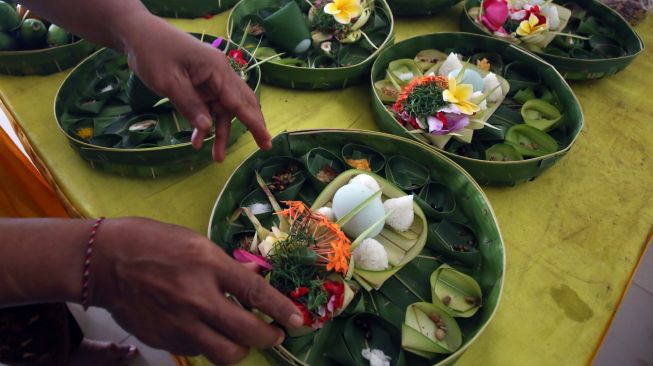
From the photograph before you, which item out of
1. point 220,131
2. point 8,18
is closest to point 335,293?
point 220,131

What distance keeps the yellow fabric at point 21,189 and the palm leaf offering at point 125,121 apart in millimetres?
141

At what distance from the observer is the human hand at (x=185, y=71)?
87 centimetres

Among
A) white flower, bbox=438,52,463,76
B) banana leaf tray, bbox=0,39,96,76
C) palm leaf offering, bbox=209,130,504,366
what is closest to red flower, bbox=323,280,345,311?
palm leaf offering, bbox=209,130,504,366

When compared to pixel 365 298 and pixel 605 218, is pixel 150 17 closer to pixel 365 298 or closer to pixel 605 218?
pixel 365 298

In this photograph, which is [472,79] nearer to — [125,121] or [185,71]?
[185,71]

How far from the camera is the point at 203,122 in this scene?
2.74ft

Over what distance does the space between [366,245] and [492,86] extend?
727mm

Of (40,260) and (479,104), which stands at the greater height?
(40,260)

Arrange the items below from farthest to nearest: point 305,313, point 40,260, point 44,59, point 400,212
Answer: point 44,59, point 400,212, point 305,313, point 40,260

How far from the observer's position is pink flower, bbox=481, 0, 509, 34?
1496 millimetres

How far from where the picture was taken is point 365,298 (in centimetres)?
94

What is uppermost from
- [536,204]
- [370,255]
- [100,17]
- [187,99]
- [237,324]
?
[100,17]

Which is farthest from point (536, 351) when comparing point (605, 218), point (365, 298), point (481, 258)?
point (605, 218)

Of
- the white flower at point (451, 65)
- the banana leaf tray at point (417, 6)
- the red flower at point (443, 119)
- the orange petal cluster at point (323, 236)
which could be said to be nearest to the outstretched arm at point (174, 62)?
the orange petal cluster at point (323, 236)
